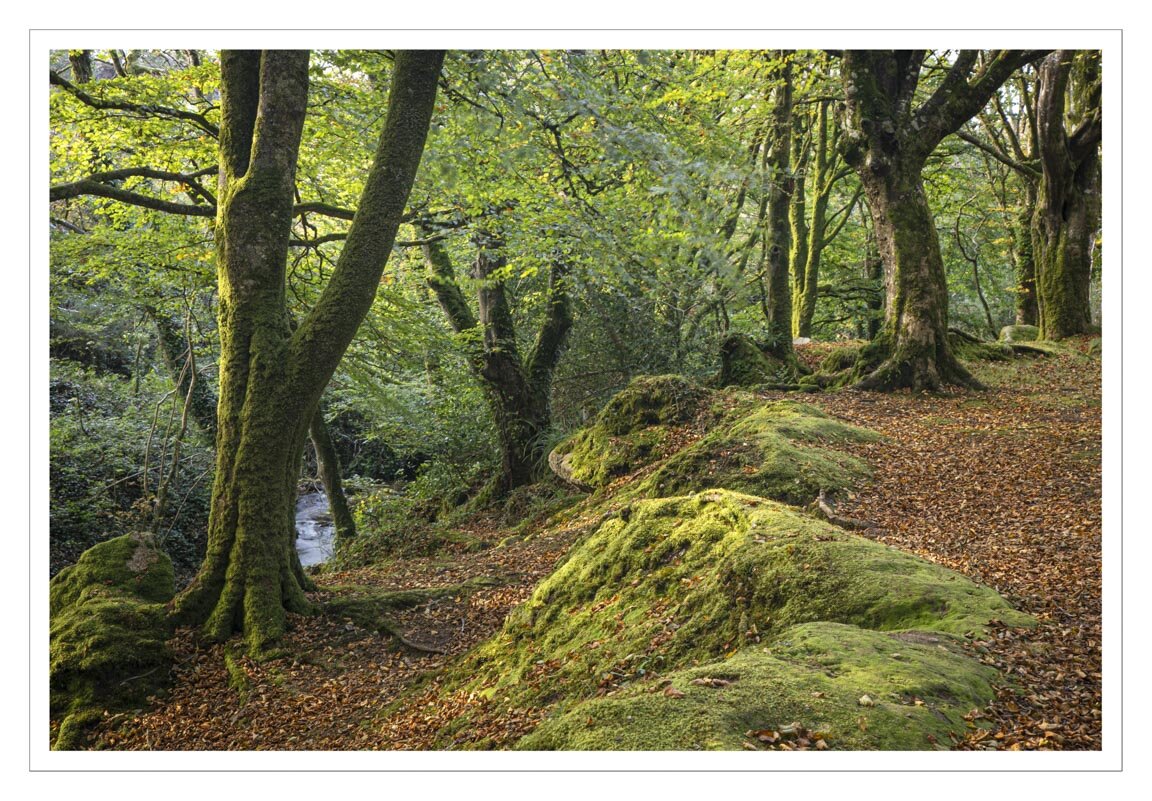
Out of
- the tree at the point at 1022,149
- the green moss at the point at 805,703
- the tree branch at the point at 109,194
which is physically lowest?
the green moss at the point at 805,703

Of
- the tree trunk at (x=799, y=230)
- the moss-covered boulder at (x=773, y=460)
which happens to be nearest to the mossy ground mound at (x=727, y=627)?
the moss-covered boulder at (x=773, y=460)

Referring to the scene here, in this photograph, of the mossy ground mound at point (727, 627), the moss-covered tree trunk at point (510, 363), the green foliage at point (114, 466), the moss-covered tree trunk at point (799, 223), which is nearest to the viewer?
the mossy ground mound at point (727, 627)

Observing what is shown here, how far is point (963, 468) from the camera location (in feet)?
23.4

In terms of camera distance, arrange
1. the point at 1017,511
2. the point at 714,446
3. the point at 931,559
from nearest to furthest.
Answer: the point at 931,559 < the point at 1017,511 < the point at 714,446

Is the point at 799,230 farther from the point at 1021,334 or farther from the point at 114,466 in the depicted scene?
the point at 114,466

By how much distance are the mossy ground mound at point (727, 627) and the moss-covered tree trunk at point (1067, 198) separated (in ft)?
41.8

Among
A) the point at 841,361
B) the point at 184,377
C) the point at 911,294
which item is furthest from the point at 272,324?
the point at 184,377

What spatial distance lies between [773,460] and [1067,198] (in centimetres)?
1136

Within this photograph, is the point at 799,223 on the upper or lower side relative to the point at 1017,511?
upper

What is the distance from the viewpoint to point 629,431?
9602 mm

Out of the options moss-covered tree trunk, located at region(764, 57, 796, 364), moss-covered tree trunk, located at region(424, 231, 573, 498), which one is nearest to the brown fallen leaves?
moss-covered tree trunk, located at region(764, 57, 796, 364)

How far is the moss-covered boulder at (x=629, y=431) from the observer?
922 cm
